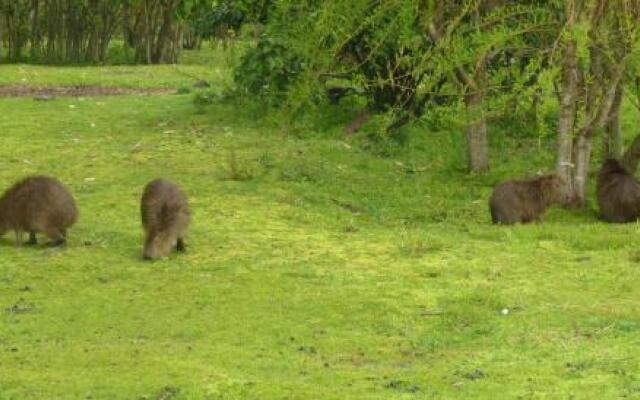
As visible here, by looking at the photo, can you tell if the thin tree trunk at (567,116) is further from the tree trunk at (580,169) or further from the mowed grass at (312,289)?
the mowed grass at (312,289)

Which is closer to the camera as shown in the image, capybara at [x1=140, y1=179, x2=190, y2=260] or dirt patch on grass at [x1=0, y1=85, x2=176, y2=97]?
capybara at [x1=140, y1=179, x2=190, y2=260]

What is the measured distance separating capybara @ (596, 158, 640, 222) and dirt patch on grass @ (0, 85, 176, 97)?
10958 millimetres

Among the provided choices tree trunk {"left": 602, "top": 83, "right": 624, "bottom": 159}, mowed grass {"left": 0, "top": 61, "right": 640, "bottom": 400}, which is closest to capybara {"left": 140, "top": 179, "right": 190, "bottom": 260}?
mowed grass {"left": 0, "top": 61, "right": 640, "bottom": 400}

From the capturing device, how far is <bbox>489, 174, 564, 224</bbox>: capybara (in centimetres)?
1171

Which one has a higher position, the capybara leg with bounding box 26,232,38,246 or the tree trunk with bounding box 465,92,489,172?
the tree trunk with bounding box 465,92,489,172

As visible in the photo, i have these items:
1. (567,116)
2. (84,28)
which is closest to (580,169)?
(567,116)

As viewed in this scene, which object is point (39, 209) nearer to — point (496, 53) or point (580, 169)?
point (496, 53)

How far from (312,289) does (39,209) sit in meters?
2.67

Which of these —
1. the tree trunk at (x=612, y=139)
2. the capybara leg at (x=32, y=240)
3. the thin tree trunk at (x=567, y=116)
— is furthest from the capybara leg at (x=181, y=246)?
the tree trunk at (x=612, y=139)

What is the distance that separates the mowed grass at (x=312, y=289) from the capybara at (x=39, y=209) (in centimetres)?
21

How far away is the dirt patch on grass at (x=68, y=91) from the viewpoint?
20578 mm

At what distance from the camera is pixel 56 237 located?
10219 mm

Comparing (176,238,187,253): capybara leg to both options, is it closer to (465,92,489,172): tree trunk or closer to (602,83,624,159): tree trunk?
(465,92,489,172): tree trunk

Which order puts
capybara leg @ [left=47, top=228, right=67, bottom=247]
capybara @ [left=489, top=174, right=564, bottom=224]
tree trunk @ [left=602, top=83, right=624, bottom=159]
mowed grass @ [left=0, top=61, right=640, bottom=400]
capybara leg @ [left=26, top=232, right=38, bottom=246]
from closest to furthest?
mowed grass @ [left=0, top=61, right=640, bottom=400]
capybara leg @ [left=47, top=228, right=67, bottom=247]
capybara leg @ [left=26, top=232, right=38, bottom=246]
capybara @ [left=489, top=174, right=564, bottom=224]
tree trunk @ [left=602, top=83, right=624, bottom=159]
